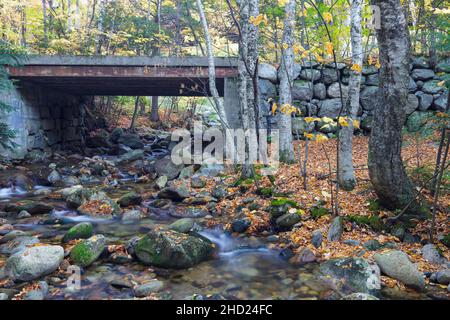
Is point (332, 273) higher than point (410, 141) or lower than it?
lower

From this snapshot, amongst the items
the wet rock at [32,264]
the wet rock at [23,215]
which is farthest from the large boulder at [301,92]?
the wet rock at [32,264]

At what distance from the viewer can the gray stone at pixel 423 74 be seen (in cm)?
1202

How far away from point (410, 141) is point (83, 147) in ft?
Result: 48.8

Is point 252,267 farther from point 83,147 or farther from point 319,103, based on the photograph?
point 83,147

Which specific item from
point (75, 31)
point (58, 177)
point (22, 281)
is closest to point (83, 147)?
point (75, 31)

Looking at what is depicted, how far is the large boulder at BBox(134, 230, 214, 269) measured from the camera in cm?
482

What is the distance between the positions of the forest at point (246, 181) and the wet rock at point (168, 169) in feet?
0.19

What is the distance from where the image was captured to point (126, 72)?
11445 millimetres

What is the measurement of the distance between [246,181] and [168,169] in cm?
385

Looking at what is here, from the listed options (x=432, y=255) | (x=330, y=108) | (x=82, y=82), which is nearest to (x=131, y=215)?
(x=432, y=255)

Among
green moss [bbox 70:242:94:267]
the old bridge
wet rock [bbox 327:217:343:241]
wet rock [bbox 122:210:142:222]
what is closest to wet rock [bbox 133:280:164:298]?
green moss [bbox 70:242:94:267]

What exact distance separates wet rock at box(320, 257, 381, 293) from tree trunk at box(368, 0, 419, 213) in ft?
5.08

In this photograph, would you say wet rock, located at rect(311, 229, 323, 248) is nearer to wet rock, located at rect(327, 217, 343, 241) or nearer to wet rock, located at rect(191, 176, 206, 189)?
wet rock, located at rect(327, 217, 343, 241)

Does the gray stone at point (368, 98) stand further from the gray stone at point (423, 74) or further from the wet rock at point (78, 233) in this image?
the wet rock at point (78, 233)
